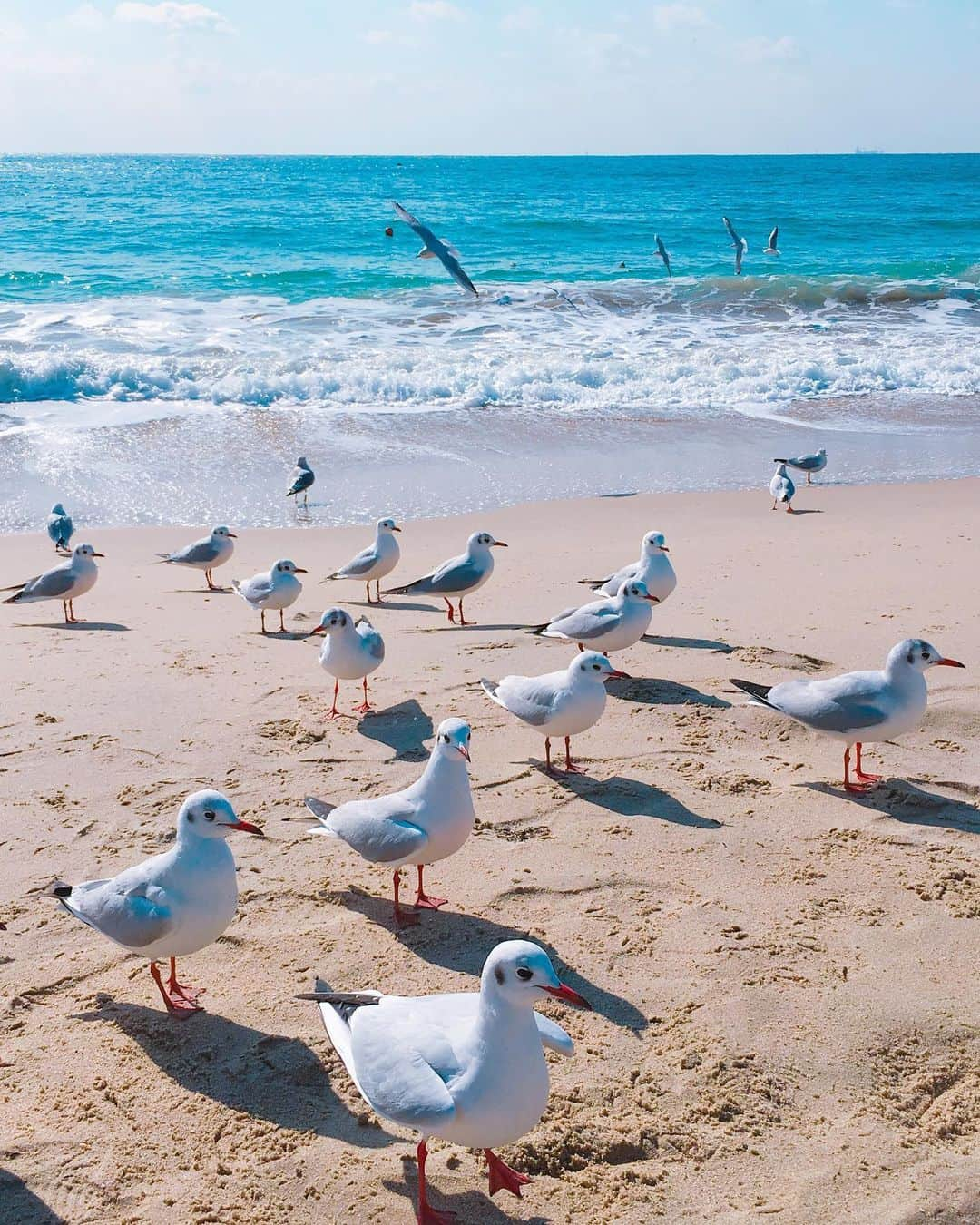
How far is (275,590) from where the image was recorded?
761 centimetres

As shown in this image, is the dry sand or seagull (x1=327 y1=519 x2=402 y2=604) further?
seagull (x1=327 y1=519 x2=402 y2=604)

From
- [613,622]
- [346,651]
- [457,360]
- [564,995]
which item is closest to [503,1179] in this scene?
[564,995]

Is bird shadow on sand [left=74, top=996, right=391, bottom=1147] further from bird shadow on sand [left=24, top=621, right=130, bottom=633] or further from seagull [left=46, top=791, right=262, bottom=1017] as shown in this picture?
bird shadow on sand [left=24, top=621, right=130, bottom=633]

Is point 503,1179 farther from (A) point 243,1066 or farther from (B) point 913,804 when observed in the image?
(B) point 913,804

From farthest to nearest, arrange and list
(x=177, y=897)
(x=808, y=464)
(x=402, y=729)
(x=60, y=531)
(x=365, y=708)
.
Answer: (x=808, y=464) < (x=60, y=531) < (x=365, y=708) < (x=402, y=729) < (x=177, y=897)

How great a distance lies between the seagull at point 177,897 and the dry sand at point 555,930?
210 mm

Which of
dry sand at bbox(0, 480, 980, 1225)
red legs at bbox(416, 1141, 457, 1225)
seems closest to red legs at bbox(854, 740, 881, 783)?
dry sand at bbox(0, 480, 980, 1225)

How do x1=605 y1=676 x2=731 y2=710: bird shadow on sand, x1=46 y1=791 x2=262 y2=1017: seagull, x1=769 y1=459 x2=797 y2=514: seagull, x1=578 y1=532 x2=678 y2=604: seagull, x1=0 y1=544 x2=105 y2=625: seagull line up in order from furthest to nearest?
x1=769 y1=459 x2=797 y2=514: seagull
x1=0 y1=544 x2=105 y2=625: seagull
x1=578 y1=532 x2=678 y2=604: seagull
x1=605 y1=676 x2=731 y2=710: bird shadow on sand
x1=46 y1=791 x2=262 y2=1017: seagull

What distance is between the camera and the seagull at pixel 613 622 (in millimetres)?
6535

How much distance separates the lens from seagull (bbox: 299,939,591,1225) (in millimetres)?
2865

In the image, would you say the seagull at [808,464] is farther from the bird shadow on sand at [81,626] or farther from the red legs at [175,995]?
the red legs at [175,995]

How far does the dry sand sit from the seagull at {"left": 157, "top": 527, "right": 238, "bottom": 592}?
1.06 m

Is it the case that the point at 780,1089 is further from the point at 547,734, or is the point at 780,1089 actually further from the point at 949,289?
the point at 949,289

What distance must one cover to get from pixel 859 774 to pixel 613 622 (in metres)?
1.72
